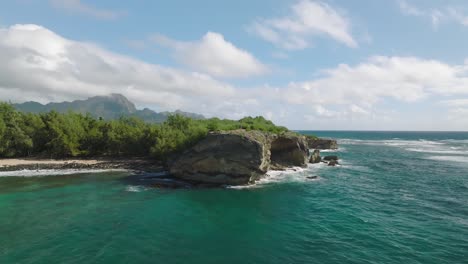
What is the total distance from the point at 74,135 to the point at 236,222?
63380 millimetres

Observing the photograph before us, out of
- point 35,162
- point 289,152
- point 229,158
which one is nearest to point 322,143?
point 289,152

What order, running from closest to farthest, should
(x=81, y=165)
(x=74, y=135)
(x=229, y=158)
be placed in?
(x=229, y=158) < (x=81, y=165) < (x=74, y=135)

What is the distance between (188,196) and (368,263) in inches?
1026

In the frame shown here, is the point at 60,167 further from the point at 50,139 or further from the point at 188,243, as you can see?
the point at 188,243

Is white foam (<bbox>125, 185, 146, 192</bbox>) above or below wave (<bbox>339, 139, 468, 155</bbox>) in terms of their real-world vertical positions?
below

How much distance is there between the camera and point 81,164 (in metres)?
64.1

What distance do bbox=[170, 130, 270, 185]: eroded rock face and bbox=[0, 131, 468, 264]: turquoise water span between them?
3237mm

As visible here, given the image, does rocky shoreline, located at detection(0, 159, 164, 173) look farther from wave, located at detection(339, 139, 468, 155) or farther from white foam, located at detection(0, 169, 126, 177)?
wave, located at detection(339, 139, 468, 155)

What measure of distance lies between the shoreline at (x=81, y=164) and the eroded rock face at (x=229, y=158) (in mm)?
16224

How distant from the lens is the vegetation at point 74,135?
7088cm

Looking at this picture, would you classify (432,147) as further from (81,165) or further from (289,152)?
(81,165)

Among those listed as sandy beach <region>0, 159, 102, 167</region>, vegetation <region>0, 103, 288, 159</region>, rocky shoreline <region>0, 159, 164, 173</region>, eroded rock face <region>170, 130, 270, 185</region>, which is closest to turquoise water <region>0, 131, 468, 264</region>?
eroded rock face <region>170, 130, 270, 185</region>

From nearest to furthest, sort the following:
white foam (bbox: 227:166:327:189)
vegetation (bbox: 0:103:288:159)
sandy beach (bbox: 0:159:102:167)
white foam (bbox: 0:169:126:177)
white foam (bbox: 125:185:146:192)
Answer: white foam (bbox: 125:185:146:192) → white foam (bbox: 227:166:327:189) → white foam (bbox: 0:169:126:177) → sandy beach (bbox: 0:159:102:167) → vegetation (bbox: 0:103:288:159)

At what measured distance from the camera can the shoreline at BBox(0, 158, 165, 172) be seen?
200 feet
